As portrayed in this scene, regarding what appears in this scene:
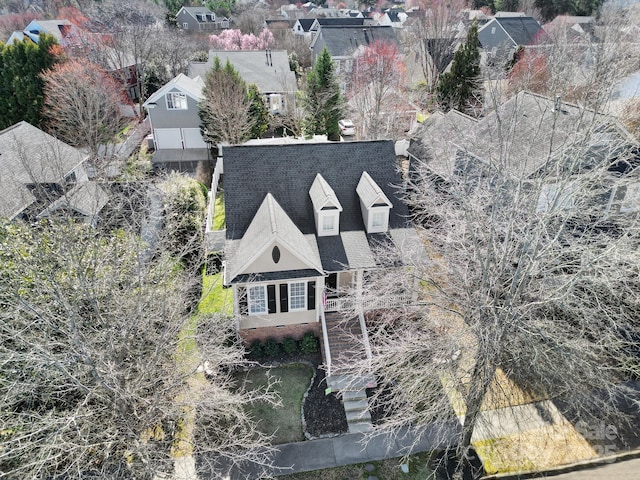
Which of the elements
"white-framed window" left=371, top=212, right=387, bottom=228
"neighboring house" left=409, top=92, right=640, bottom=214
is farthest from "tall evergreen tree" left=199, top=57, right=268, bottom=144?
"white-framed window" left=371, top=212, right=387, bottom=228

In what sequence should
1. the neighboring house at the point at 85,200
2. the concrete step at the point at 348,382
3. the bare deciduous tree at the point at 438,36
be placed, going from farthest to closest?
the bare deciduous tree at the point at 438,36
the neighboring house at the point at 85,200
the concrete step at the point at 348,382

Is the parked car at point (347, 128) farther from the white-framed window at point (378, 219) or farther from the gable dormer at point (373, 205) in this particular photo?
the white-framed window at point (378, 219)

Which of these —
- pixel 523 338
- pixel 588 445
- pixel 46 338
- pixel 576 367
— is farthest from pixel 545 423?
pixel 46 338

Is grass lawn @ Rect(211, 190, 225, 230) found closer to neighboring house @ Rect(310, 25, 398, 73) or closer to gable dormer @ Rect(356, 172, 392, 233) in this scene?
gable dormer @ Rect(356, 172, 392, 233)

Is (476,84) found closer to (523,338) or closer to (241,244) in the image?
(241,244)

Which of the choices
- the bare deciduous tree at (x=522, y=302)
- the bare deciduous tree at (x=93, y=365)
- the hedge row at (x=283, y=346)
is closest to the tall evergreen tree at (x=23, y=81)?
the bare deciduous tree at (x=93, y=365)

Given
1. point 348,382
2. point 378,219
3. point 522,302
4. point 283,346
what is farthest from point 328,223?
point 522,302
